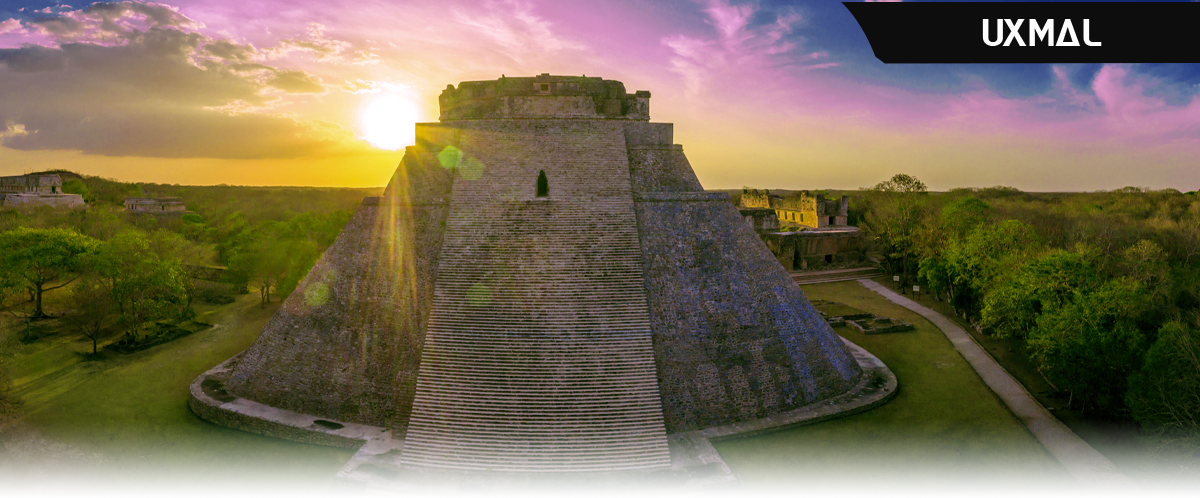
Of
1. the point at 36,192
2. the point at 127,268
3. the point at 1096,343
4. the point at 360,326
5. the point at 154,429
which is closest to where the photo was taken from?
the point at 1096,343

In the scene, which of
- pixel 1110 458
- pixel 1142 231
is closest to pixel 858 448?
pixel 1110 458

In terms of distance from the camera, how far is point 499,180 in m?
20.1

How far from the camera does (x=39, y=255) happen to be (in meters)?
28.7

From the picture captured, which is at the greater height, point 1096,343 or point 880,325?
point 1096,343

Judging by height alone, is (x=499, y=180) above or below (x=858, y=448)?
above

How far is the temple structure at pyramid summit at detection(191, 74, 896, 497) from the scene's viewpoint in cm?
1441

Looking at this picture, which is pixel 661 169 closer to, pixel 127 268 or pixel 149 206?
pixel 127 268

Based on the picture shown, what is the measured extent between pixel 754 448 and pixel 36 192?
81585 mm

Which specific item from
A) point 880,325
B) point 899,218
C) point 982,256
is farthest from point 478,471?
point 899,218

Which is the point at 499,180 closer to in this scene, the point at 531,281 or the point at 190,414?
the point at 531,281

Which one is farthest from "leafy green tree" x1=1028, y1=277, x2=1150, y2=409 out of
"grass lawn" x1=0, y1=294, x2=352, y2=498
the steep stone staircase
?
"grass lawn" x1=0, y1=294, x2=352, y2=498

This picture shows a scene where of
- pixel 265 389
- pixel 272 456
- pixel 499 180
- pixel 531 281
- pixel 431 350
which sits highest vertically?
pixel 499 180

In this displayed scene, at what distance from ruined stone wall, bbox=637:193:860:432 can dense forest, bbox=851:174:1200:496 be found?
6807 millimetres

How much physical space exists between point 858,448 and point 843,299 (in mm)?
22827
